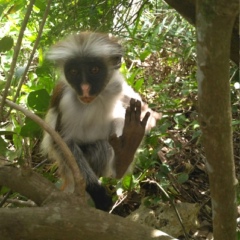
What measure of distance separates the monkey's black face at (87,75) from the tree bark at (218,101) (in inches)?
83.1

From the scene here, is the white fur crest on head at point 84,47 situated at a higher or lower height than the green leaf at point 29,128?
higher

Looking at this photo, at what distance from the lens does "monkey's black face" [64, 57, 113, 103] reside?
15.3ft

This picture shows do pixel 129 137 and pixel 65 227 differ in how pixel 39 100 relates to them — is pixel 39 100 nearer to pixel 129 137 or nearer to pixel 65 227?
pixel 129 137

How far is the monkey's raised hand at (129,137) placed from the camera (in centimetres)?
459

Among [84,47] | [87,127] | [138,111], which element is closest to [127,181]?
[87,127]

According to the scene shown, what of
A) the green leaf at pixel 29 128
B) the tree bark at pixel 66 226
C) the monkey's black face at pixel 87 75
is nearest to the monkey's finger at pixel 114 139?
the monkey's black face at pixel 87 75

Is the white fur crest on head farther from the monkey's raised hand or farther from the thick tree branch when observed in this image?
the thick tree branch

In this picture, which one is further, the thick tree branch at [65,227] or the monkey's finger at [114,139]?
the monkey's finger at [114,139]

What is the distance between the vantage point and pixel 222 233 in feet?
9.60

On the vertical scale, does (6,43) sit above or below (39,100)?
above

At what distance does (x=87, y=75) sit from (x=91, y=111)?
1.49 feet

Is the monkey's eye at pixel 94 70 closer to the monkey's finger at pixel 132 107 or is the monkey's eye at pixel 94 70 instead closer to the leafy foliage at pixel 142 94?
the leafy foliage at pixel 142 94

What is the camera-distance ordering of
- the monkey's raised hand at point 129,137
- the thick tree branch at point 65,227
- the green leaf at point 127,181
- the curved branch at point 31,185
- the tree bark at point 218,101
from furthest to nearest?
1. the green leaf at point 127,181
2. the monkey's raised hand at point 129,137
3. the curved branch at point 31,185
4. the thick tree branch at point 65,227
5. the tree bark at point 218,101

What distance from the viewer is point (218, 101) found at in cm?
240
